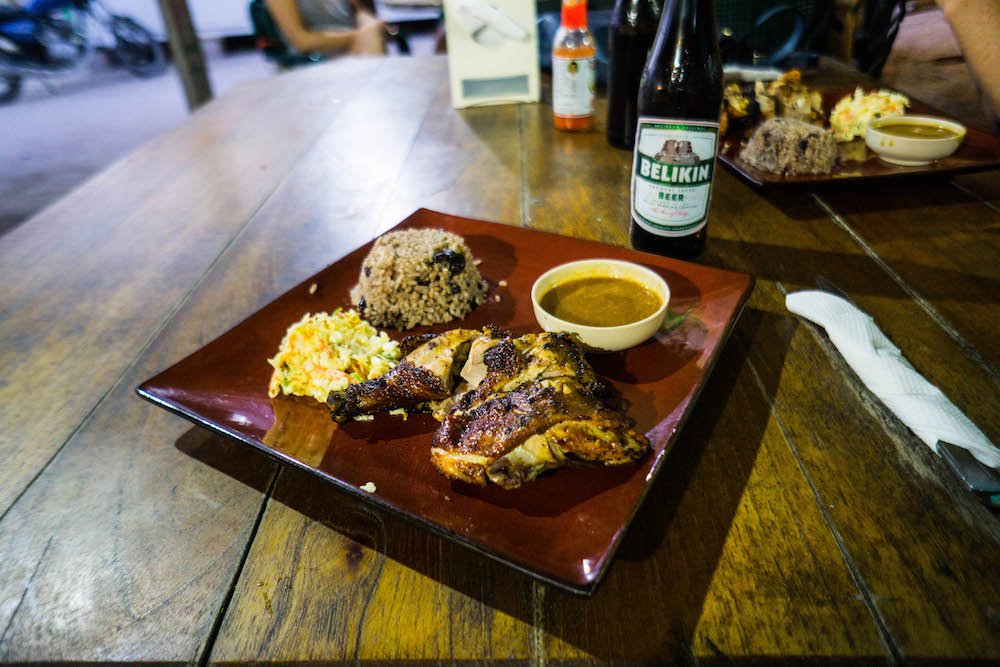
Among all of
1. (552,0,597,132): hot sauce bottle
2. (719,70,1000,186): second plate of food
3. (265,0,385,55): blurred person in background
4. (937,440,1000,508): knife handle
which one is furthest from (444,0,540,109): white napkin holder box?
(265,0,385,55): blurred person in background

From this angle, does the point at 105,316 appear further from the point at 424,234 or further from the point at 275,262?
the point at 424,234

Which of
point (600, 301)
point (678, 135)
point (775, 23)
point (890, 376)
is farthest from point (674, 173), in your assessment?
point (775, 23)

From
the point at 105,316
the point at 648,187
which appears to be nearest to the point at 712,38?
the point at 648,187

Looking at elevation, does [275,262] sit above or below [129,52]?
above

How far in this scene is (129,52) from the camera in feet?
30.9

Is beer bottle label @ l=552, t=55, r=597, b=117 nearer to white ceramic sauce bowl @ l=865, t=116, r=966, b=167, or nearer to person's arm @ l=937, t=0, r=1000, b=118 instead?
white ceramic sauce bowl @ l=865, t=116, r=966, b=167

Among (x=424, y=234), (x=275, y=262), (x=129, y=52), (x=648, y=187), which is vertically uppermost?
(x=648, y=187)

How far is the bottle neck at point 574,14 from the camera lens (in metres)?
2.04

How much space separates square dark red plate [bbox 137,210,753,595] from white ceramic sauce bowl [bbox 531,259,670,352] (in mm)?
39

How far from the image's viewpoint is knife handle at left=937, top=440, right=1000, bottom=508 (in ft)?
2.75

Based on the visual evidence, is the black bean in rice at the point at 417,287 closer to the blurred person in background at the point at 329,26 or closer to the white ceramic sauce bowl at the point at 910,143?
the white ceramic sauce bowl at the point at 910,143

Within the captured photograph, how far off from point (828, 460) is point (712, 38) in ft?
3.63

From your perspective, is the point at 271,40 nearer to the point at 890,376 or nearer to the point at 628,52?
the point at 628,52

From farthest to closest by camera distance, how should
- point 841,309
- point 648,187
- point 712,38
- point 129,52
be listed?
point 129,52 < point 712,38 < point 648,187 < point 841,309
